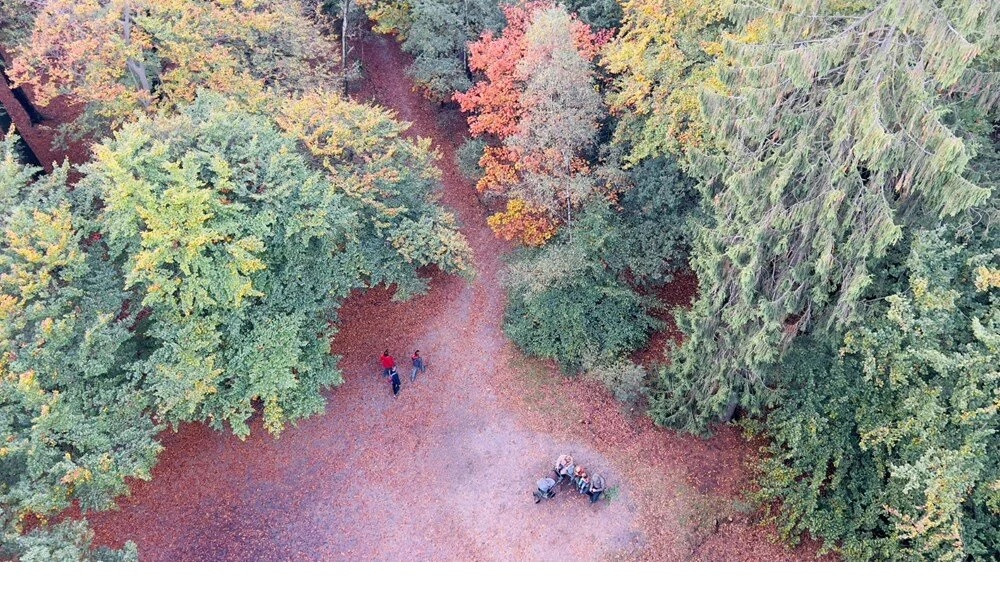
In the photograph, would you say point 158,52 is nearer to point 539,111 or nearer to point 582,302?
point 539,111

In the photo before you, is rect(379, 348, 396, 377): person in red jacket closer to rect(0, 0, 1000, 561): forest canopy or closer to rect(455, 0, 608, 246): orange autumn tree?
rect(0, 0, 1000, 561): forest canopy

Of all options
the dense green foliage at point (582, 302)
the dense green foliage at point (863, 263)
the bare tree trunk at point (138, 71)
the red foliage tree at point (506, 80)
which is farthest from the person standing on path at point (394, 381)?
the bare tree trunk at point (138, 71)

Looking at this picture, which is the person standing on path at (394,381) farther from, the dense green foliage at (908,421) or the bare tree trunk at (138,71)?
the dense green foliage at (908,421)

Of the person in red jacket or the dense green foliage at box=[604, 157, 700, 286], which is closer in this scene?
the dense green foliage at box=[604, 157, 700, 286]

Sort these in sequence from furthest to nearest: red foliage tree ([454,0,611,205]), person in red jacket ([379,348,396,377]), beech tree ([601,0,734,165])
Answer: red foliage tree ([454,0,611,205]), person in red jacket ([379,348,396,377]), beech tree ([601,0,734,165])

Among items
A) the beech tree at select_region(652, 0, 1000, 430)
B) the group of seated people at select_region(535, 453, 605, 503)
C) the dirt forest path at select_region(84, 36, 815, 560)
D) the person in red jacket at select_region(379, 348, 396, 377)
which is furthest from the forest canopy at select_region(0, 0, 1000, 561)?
the group of seated people at select_region(535, 453, 605, 503)
